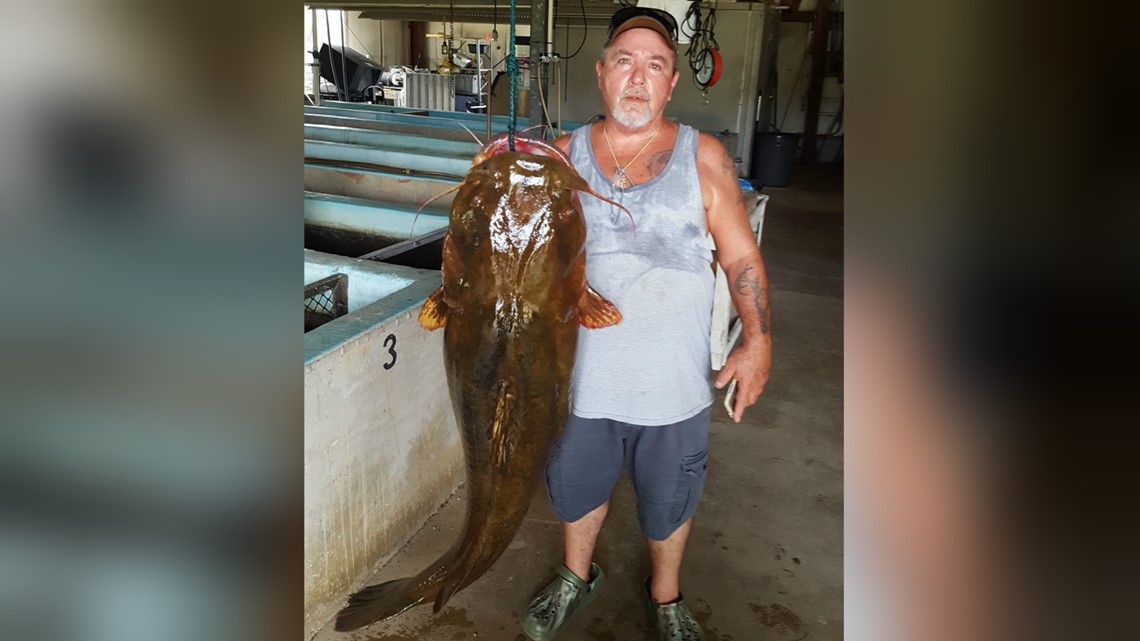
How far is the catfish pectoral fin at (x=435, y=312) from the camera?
1.39 metres

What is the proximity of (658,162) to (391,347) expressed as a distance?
43.1 inches

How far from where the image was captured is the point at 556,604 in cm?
220

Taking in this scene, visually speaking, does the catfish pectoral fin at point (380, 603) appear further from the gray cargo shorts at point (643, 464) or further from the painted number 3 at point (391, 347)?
the painted number 3 at point (391, 347)

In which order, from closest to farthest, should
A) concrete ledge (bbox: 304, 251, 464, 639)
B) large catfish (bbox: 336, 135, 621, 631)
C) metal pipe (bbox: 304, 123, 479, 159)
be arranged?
Result: large catfish (bbox: 336, 135, 621, 631) < concrete ledge (bbox: 304, 251, 464, 639) < metal pipe (bbox: 304, 123, 479, 159)

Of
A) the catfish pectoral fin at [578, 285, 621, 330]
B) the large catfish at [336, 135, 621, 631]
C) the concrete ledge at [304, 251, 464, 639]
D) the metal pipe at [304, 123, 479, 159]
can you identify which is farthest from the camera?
the metal pipe at [304, 123, 479, 159]

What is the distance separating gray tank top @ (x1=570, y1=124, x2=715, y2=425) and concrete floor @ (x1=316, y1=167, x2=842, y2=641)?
0.80 meters

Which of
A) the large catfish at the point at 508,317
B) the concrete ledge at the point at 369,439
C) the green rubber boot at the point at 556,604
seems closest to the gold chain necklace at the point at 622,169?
the large catfish at the point at 508,317

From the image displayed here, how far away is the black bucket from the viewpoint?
1086 centimetres

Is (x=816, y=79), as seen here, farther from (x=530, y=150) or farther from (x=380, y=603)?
Answer: (x=380, y=603)

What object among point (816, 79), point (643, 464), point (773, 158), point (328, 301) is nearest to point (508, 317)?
point (643, 464)

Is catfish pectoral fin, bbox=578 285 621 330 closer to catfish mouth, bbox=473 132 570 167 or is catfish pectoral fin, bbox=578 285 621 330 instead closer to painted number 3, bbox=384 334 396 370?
catfish mouth, bbox=473 132 570 167

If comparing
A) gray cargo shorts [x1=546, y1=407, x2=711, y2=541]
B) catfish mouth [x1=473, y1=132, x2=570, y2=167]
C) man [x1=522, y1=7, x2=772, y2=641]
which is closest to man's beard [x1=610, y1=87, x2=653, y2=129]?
man [x1=522, y1=7, x2=772, y2=641]
